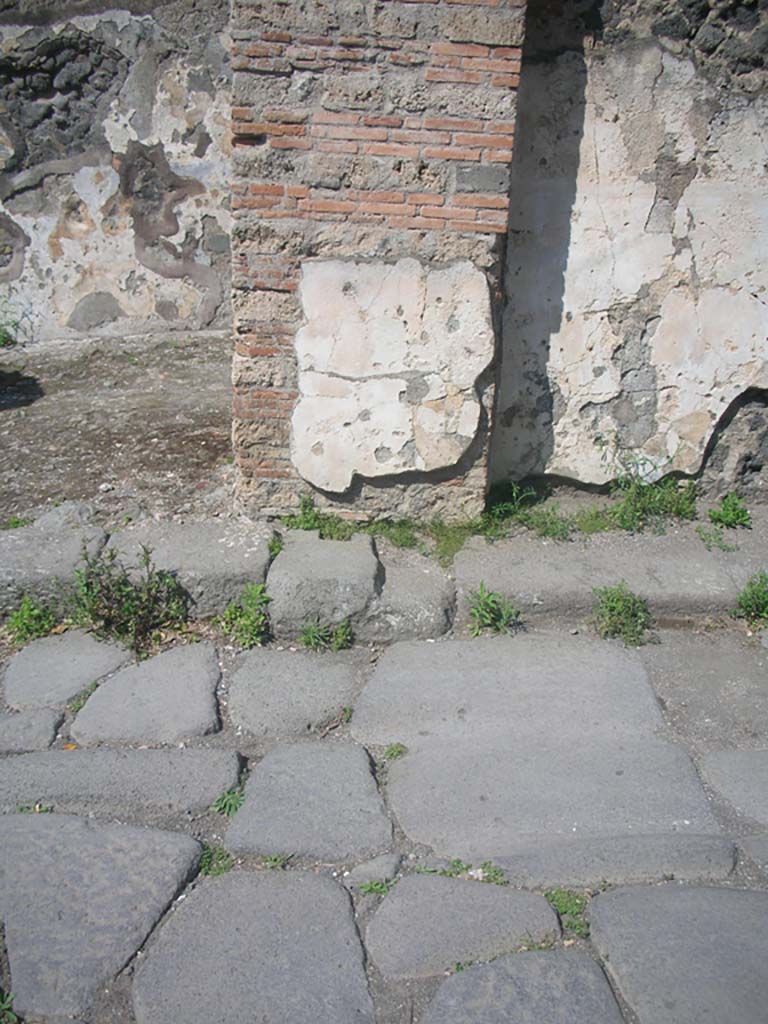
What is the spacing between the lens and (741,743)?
3.02 metres

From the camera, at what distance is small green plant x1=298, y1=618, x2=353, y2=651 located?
350 cm

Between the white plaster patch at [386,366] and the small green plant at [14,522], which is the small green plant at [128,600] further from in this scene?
→ the white plaster patch at [386,366]

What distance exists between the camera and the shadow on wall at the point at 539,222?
371 cm

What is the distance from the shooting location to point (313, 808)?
2721mm

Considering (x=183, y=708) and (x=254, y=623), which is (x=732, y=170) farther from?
(x=183, y=708)

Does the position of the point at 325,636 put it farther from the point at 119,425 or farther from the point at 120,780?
the point at 119,425

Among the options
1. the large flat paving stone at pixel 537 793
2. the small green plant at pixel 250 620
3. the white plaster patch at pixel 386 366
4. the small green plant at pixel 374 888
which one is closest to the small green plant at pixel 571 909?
the large flat paving stone at pixel 537 793

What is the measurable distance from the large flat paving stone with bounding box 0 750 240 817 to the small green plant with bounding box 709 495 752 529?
2.52 m

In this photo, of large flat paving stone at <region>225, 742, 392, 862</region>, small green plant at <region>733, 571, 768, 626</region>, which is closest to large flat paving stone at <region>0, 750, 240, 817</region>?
large flat paving stone at <region>225, 742, 392, 862</region>

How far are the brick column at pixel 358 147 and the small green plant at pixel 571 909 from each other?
2080mm

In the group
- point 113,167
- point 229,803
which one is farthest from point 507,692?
point 113,167

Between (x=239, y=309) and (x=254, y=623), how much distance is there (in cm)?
130

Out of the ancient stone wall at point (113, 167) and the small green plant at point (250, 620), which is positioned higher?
the ancient stone wall at point (113, 167)

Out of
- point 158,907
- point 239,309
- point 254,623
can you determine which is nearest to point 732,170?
point 239,309
